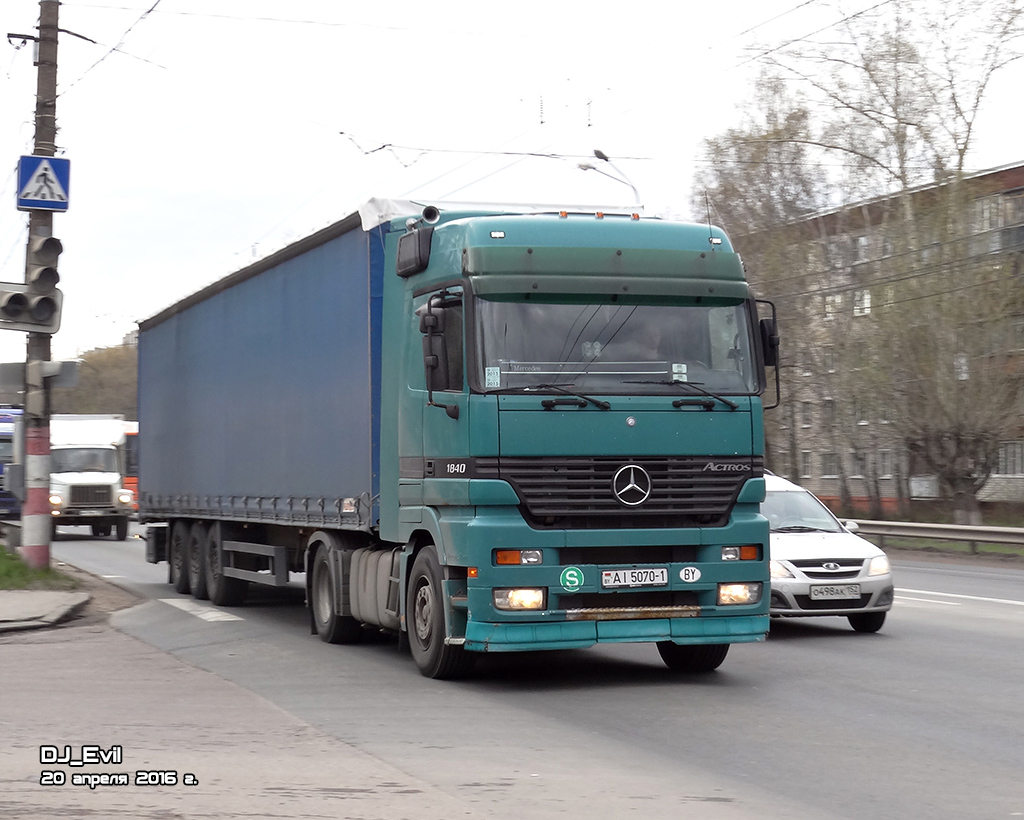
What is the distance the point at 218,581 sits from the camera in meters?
17.8

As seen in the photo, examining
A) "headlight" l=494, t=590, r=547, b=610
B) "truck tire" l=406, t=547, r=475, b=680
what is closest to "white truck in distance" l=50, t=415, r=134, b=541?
"truck tire" l=406, t=547, r=475, b=680

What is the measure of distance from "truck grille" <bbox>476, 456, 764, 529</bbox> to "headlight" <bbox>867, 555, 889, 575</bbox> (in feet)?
11.9

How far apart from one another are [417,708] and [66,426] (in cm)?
3225

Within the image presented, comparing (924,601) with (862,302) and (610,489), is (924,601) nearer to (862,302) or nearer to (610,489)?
(610,489)

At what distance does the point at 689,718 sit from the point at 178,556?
12258 millimetres

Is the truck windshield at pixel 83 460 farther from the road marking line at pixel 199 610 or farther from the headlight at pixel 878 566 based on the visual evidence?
the headlight at pixel 878 566

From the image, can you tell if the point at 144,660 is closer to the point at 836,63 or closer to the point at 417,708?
the point at 417,708

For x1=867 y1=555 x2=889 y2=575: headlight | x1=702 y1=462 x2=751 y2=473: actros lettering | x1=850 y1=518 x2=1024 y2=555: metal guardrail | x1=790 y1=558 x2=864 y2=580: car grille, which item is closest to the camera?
x1=702 y1=462 x2=751 y2=473: actros lettering

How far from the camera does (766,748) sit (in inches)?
315

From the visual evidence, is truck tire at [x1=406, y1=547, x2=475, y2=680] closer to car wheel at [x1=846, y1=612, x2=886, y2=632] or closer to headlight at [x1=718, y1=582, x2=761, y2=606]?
headlight at [x1=718, y1=582, x2=761, y2=606]

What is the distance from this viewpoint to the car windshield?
14758mm

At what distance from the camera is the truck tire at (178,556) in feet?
64.3

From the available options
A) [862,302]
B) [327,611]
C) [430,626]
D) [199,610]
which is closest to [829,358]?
[862,302]

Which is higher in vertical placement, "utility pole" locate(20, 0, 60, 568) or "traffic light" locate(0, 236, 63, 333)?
"traffic light" locate(0, 236, 63, 333)
